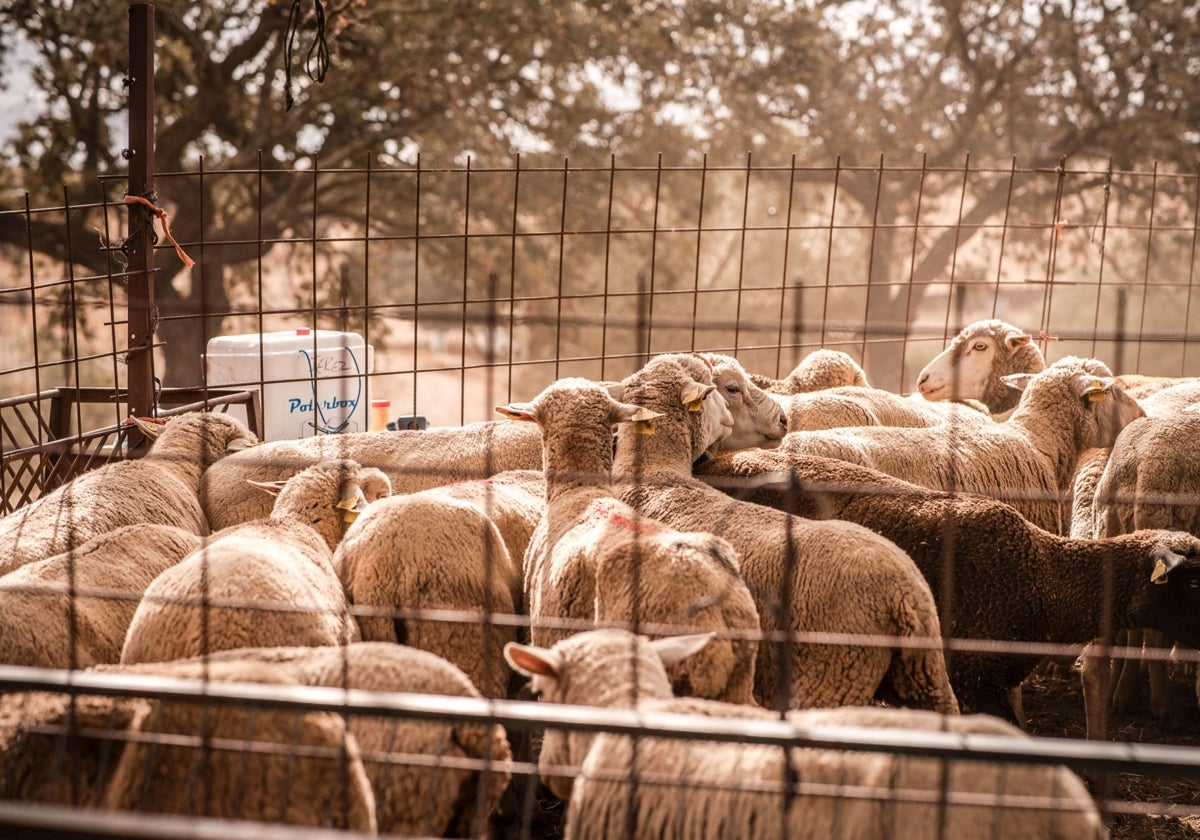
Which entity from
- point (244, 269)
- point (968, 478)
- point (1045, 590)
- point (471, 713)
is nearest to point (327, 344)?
point (968, 478)

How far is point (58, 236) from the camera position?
11.9 m

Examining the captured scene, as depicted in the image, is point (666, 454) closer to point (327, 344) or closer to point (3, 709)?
point (3, 709)

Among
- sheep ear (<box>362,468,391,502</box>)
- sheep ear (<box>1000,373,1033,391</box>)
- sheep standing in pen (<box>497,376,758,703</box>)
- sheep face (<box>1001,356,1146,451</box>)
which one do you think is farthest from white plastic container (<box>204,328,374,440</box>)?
sheep face (<box>1001,356,1146,451</box>)

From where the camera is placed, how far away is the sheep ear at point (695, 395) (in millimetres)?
4664

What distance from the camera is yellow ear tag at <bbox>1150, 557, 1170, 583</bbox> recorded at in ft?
13.2

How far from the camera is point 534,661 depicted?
8.36ft

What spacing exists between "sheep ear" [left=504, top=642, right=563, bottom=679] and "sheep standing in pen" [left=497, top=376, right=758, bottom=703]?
0.16m

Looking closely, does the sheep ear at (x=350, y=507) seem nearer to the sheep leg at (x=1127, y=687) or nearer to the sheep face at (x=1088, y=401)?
the sheep leg at (x=1127, y=687)

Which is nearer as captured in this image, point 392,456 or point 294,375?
point 392,456

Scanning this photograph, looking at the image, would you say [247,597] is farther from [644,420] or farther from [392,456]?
[392,456]

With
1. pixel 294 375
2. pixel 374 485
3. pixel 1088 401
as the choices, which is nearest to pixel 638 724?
pixel 374 485

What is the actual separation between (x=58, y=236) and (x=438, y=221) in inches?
152

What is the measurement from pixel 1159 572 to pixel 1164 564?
0.12ft

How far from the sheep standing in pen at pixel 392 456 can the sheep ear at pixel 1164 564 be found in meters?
2.48
